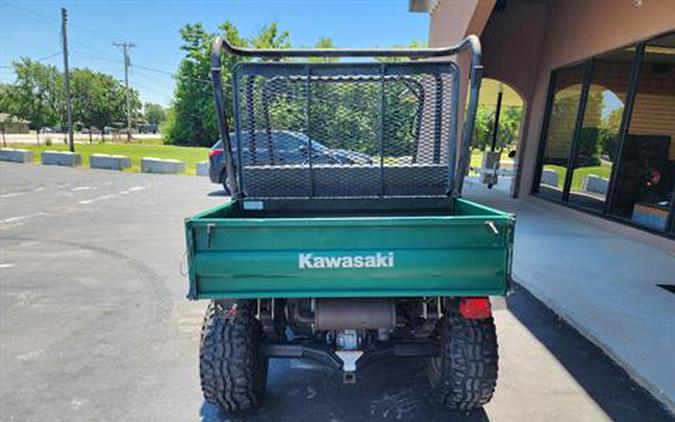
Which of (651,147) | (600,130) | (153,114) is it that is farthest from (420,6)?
(153,114)

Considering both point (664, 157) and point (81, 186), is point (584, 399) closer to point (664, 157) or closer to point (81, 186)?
point (664, 157)

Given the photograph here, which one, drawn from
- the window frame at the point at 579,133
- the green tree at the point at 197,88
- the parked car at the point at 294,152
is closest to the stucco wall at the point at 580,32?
the window frame at the point at 579,133

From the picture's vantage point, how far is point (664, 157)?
6.61m

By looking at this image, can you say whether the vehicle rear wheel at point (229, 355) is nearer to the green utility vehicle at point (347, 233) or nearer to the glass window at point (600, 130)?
the green utility vehicle at point (347, 233)

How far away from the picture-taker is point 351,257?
2186 millimetres

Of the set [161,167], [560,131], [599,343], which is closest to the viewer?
[599,343]

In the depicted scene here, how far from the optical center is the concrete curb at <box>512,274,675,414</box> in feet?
9.05

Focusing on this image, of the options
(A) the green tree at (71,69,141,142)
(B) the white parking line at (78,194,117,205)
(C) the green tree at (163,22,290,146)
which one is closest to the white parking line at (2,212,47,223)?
(B) the white parking line at (78,194,117,205)

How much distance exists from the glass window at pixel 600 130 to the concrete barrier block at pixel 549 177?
2.58 ft

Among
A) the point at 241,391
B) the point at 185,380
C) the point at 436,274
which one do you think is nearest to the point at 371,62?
the point at 436,274

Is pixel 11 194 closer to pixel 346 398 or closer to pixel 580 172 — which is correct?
pixel 346 398

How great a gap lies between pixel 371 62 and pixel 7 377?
3.41 meters

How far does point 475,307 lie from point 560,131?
28.0ft

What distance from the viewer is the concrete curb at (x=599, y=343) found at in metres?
2.76
